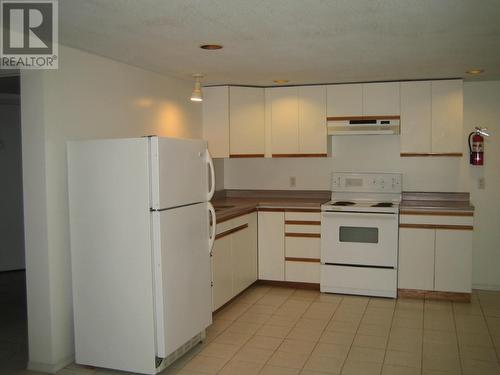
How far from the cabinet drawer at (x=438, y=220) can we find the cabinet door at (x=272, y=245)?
124cm

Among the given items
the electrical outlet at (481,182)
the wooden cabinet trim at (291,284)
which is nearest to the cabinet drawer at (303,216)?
the wooden cabinet trim at (291,284)

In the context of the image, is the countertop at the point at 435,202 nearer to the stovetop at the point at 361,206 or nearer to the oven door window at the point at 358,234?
the stovetop at the point at 361,206

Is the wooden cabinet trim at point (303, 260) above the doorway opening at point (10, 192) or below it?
below

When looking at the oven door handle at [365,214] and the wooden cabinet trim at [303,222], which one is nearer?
the oven door handle at [365,214]

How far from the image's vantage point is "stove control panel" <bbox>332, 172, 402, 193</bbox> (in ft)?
17.0

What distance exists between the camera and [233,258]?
179 inches

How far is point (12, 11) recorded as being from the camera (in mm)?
2553

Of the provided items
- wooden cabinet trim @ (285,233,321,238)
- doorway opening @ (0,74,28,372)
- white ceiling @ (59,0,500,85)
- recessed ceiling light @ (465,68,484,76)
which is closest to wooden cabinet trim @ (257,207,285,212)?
wooden cabinet trim @ (285,233,321,238)

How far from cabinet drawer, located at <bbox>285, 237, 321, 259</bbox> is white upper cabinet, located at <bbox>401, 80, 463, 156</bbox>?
1.32 metres

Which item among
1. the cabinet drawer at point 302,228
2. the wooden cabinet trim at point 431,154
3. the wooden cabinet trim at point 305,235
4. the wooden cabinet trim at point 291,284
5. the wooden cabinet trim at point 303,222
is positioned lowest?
the wooden cabinet trim at point 291,284

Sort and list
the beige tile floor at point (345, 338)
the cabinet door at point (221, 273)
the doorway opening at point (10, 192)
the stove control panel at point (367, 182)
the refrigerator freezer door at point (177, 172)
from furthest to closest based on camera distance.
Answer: the doorway opening at point (10, 192)
the stove control panel at point (367, 182)
the cabinet door at point (221, 273)
the beige tile floor at point (345, 338)
the refrigerator freezer door at point (177, 172)

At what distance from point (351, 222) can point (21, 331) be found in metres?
3.14

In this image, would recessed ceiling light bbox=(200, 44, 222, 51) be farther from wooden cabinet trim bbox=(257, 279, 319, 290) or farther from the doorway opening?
the doorway opening

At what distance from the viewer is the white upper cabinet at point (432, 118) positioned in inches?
188
